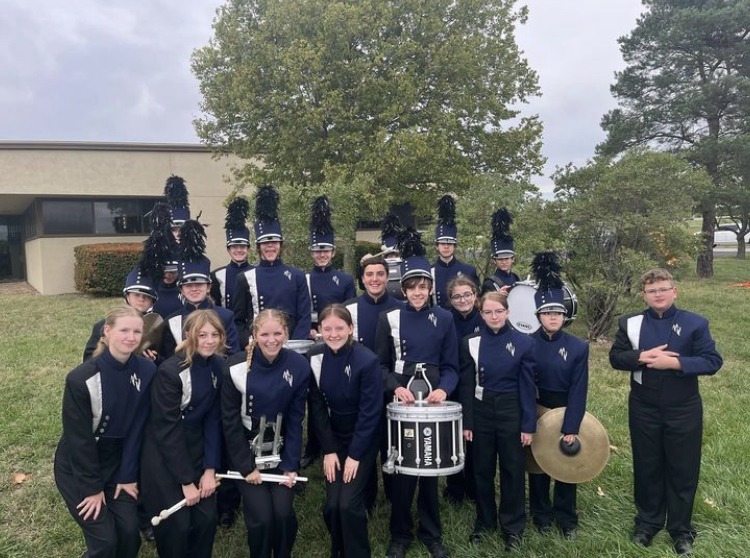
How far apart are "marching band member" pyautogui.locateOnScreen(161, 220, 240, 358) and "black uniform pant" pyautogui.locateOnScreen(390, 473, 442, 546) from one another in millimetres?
1749

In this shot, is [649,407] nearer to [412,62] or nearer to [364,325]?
[364,325]

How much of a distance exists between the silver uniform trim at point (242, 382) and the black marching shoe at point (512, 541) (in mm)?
1933

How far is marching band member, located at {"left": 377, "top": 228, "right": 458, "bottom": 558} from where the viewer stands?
3.86 m

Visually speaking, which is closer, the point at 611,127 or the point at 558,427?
the point at 558,427

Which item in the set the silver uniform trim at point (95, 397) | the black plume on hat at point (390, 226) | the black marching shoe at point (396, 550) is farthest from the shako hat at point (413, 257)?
the black plume on hat at point (390, 226)

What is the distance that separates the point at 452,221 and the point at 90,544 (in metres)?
4.62

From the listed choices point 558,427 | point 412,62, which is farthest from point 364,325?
point 412,62

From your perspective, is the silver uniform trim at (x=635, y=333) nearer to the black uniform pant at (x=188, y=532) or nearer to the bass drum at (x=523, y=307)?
the bass drum at (x=523, y=307)

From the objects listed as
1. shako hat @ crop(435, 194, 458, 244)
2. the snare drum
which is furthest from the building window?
the snare drum

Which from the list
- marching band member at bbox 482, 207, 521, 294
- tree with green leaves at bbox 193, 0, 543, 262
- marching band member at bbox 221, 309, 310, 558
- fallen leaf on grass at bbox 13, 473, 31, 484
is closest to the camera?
marching band member at bbox 221, 309, 310, 558

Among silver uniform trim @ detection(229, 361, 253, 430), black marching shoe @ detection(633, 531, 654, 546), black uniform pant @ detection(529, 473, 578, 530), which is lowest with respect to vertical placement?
black marching shoe @ detection(633, 531, 654, 546)

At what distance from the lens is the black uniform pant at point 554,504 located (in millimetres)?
4051

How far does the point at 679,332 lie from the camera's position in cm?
378

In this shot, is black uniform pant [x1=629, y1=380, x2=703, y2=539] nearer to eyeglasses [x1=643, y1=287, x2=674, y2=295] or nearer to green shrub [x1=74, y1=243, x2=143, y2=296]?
eyeglasses [x1=643, y1=287, x2=674, y2=295]
